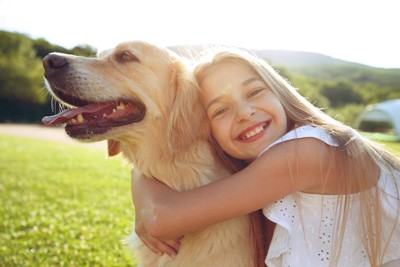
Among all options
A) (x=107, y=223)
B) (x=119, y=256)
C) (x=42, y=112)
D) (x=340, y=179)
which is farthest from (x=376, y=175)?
(x=42, y=112)

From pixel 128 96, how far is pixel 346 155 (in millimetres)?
1532

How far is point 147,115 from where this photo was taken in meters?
2.93

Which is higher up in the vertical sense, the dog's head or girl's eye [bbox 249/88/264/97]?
girl's eye [bbox 249/88/264/97]

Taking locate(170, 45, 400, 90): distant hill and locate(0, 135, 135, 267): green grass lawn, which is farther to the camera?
locate(170, 45, 400, 90): distant hill

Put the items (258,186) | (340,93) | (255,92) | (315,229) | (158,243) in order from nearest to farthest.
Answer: (258,186)
(315,229)
(158,243)
(255,92)
(340,93)

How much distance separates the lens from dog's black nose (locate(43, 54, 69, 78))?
9.44 ft

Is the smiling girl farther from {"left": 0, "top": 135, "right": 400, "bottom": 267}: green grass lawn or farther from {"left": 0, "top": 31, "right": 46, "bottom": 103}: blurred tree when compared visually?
{"left": 0, "top": 31, "right": 46, "bottom": 103}: blurred tree

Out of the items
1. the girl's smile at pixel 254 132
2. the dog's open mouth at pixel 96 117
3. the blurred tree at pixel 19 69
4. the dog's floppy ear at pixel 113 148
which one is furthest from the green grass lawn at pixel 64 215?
the blurred tree at pixel 19 69

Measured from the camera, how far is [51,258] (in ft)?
14.4

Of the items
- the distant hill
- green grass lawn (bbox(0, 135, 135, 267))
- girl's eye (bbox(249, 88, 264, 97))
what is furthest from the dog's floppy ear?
the distant hill

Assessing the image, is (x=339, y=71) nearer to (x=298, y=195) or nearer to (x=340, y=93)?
(x=340, y=93)

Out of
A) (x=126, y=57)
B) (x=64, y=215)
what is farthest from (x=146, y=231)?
(x=64, y=215)

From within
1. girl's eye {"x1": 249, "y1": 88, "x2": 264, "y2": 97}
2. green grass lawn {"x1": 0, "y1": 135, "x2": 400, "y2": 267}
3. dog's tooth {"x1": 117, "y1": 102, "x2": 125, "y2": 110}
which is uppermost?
girl's eye {"x1": 249, "y1": 88, "x2": 264, "y2": 97}

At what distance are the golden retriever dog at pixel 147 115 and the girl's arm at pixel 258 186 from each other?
1.08 feet
